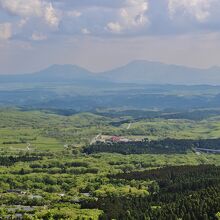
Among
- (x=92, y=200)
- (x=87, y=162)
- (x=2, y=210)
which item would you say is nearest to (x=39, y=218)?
(x=2, y=210)

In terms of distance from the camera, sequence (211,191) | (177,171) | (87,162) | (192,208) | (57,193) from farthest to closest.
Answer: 1. (87,162)
2. (177,171)
3. (57,193)
4. (211,191)
5. (192,208)

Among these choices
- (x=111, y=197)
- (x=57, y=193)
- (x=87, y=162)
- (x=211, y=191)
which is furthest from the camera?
(x=87, y=162)

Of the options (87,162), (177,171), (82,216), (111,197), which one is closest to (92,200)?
(111,197)

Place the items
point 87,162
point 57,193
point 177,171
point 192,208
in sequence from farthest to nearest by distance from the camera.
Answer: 1. point 87,162
2. point 177,171
3. point 57,193
4. point 192,208

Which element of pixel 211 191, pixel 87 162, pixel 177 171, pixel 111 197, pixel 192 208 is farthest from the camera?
pixel 87 162

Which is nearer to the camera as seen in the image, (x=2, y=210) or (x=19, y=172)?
(x=2, y=210)

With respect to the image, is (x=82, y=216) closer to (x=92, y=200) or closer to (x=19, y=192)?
(x=92, y=200)

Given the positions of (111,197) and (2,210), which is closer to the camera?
(2,210)

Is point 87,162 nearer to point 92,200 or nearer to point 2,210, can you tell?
point 92,200
